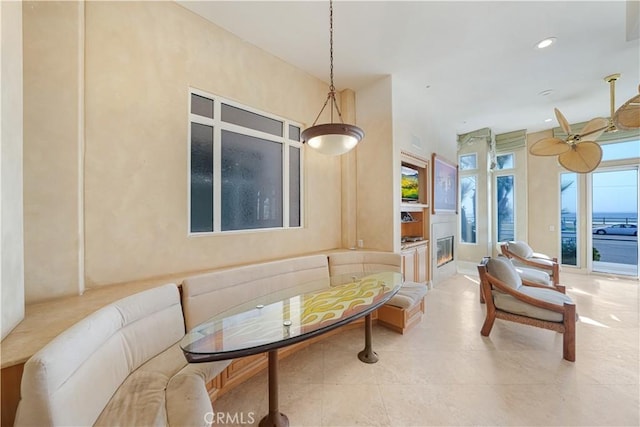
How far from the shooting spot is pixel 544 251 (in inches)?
234

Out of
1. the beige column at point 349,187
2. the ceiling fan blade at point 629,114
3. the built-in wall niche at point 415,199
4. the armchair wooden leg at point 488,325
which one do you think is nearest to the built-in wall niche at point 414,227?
A: the built-in wall niche at point 415,199

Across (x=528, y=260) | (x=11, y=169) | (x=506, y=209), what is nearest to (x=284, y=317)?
(x=11, y=169)

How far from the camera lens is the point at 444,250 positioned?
5.28 m

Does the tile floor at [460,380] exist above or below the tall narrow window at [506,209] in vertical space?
below

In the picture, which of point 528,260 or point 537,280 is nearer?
point 537,280

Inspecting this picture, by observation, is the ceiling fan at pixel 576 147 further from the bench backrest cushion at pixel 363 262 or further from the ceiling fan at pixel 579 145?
the bench backrest cushion at pixel 363 262

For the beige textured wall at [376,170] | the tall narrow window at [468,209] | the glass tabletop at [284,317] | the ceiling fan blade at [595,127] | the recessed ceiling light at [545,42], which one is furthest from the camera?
the tall narrow window at [468,209]

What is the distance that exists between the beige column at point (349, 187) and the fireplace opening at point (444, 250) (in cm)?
212

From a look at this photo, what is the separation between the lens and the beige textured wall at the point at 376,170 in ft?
11.7

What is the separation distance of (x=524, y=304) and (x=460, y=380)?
1258 mm

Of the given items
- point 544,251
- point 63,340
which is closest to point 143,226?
point 63,340

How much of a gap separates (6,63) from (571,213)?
8856 mm

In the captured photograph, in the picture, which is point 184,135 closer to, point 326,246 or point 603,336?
point 326,246

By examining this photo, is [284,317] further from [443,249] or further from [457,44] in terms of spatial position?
[443,249]
